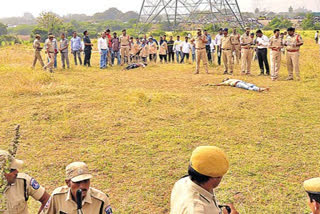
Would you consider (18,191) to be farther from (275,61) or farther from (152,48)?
(152,48)

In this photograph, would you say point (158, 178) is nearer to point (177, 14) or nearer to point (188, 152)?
point (188, 152)

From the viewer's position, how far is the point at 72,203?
274cm

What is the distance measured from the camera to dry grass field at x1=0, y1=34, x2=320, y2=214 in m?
4.29

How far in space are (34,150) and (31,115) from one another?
180 centimetres

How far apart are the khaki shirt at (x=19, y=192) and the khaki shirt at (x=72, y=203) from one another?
35 cm

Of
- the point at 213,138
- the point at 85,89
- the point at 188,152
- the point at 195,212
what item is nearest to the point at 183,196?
the point at 195,212

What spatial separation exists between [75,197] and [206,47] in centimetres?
1277

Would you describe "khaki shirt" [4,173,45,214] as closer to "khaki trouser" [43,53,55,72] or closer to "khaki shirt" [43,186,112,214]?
"khaki shirt" [43,186,112,214]

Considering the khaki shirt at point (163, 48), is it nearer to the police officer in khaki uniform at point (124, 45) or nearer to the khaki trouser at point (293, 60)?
the police officer in khaki uniform at point (124, 45)

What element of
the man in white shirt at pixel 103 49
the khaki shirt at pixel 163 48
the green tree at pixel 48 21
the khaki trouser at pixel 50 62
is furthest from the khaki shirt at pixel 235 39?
the green tree at pixel 48 21

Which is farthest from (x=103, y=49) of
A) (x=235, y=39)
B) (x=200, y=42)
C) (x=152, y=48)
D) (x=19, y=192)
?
(x=19, y=192)

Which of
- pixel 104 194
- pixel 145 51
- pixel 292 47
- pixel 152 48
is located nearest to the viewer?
pixel 104 194

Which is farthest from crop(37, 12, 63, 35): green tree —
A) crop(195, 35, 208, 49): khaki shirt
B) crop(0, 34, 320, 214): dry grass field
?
crop(0, 34, 320, 214): dry grass field

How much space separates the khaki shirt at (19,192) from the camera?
2954 millimetres
